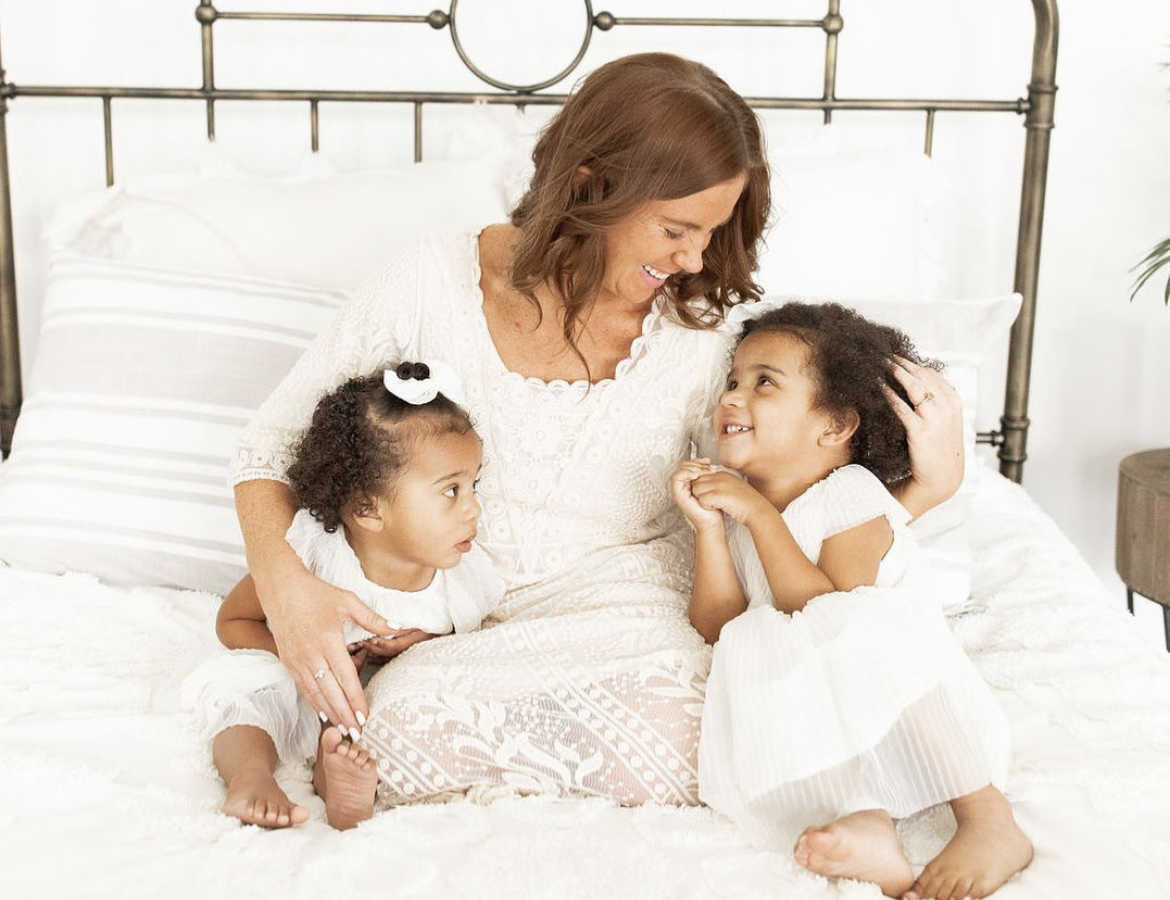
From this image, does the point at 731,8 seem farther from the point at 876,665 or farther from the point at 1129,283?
the point at 876,665

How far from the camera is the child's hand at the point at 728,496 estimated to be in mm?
1529

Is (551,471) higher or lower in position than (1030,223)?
lower

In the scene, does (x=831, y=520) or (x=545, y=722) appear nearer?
(x=545, y=722)

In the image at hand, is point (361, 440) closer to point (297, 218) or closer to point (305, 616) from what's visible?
point (305, 616)

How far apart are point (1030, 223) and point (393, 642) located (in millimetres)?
1502

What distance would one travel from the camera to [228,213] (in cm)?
210

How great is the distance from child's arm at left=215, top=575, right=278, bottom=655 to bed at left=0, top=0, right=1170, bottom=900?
7cm

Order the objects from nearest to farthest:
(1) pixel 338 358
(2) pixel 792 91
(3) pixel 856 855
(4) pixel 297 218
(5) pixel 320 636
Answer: (3) pixel 856 855, (5) pixel 320 636, (1) pixel 338 358, (4) pixel 297 218, (2) pixel 792 91

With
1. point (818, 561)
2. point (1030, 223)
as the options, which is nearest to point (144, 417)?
point (818, 561)

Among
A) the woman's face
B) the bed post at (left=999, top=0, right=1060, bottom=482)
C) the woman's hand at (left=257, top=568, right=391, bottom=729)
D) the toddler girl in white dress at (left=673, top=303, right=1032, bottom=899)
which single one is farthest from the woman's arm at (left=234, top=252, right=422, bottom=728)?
the bed post at (left=999, top=0, right=1060, bottom=482)

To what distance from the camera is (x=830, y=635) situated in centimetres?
132

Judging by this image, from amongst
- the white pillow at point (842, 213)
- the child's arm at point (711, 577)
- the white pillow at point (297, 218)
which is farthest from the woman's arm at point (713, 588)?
the white pillow at point (297, 218)

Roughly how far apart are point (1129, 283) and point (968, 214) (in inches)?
14.2

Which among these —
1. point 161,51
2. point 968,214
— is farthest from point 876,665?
point 161,51
